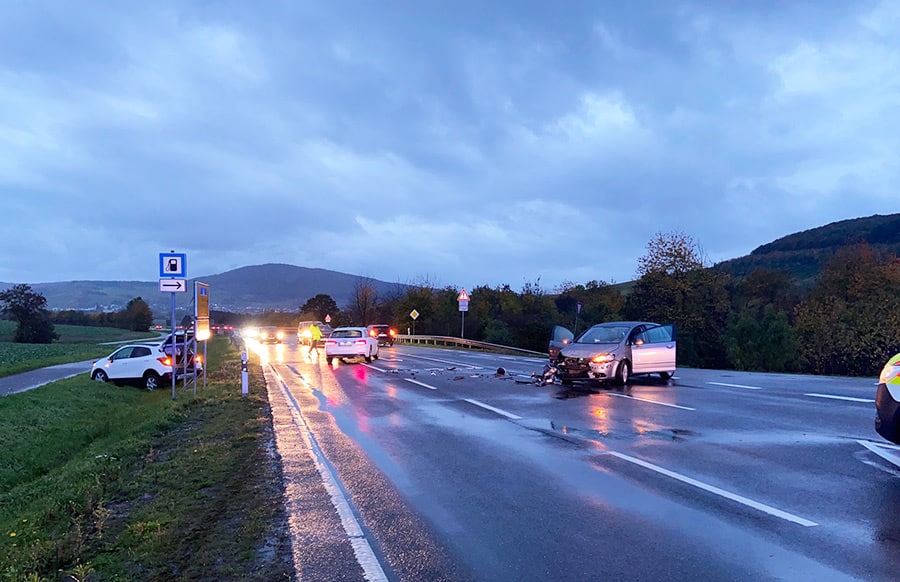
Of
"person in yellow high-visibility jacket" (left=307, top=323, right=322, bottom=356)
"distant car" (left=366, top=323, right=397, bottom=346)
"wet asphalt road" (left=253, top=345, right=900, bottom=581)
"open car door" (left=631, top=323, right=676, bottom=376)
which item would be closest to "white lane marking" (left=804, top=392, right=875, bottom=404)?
"wet asphalt road" (left=253, top=345, right=900, bottom=581)

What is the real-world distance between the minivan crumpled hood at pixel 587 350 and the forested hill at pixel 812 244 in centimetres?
7167

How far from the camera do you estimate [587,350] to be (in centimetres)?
1739

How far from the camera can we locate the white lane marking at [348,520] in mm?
5016

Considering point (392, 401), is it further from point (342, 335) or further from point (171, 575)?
point (342, 335)

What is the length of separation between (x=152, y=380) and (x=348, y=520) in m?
19.6

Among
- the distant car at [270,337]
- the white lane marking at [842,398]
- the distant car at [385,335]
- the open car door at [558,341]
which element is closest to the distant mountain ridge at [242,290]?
the distant car at [270,337]

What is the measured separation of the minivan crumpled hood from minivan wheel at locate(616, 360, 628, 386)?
1.54 feet

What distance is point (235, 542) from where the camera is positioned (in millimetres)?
5684

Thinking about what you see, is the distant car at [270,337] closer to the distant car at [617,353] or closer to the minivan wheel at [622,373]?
the distant car at [617,353]

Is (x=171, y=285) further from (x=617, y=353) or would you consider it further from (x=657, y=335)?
(x=657, y=335)

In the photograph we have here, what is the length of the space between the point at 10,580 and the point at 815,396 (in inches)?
585

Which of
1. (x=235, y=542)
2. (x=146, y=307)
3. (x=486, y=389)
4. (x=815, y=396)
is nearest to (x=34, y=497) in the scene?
(x=235, y=542)

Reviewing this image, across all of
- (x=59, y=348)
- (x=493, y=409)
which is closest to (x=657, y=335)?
(x=493, y=409)

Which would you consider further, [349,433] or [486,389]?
[486,389]
